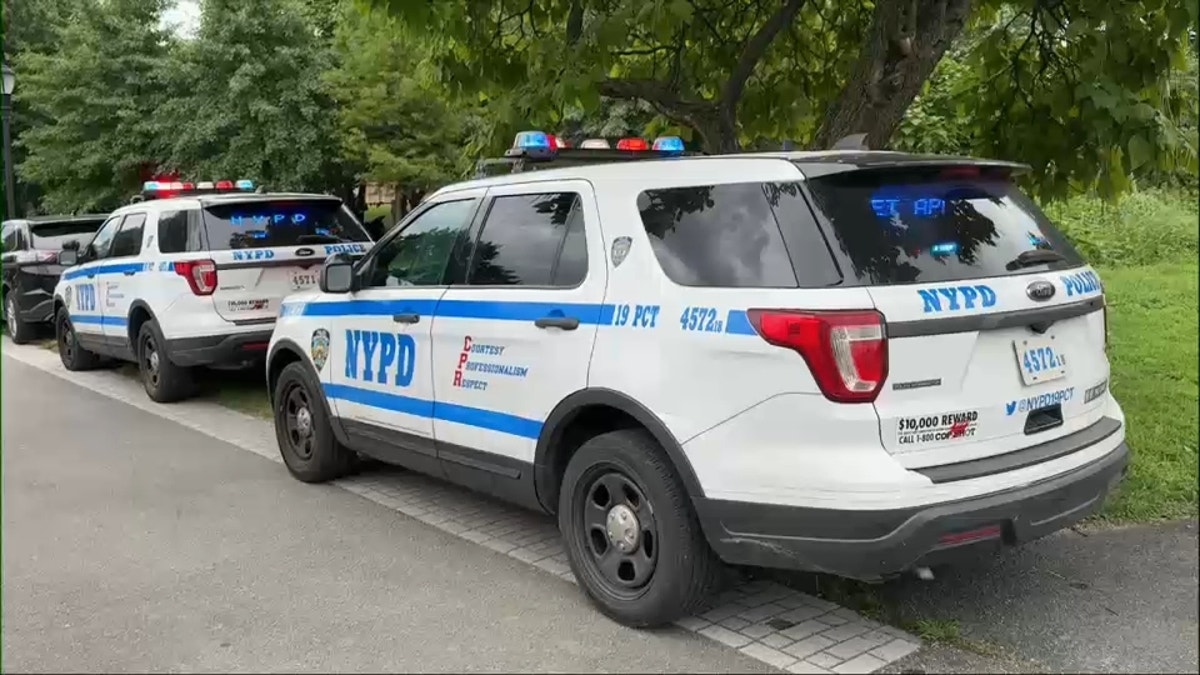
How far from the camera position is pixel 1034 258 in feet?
12.9

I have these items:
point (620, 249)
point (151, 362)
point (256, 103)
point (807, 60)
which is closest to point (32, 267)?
point (151, 362)

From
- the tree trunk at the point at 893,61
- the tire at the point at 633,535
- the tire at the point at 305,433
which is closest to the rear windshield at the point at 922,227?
the tire at the point at 633,535

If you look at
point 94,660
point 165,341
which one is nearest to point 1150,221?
point 165,341

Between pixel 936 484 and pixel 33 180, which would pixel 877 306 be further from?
pixel 33 180

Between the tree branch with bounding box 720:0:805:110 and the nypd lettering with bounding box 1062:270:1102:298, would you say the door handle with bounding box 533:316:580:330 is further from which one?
the tree branch with bounding box 720:0:805:110

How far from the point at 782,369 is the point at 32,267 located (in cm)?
1176

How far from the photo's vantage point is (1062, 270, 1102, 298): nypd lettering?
3.90 metres

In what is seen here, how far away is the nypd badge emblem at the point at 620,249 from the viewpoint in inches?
162

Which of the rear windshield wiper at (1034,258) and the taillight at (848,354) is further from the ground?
the rear windshield wiper at (1034,258)

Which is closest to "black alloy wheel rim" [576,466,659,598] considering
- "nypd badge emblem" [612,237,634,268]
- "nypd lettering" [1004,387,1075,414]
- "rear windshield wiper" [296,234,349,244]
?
"nypd badge emblem" [612,237,634,268]

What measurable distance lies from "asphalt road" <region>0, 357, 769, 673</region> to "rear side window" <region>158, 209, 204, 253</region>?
2.62m

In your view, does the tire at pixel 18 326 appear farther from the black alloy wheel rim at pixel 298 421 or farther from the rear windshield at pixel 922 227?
the rear windshield at pixel 922 227

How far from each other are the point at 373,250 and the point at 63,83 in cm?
502

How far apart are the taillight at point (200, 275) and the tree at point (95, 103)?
1.74 metres
